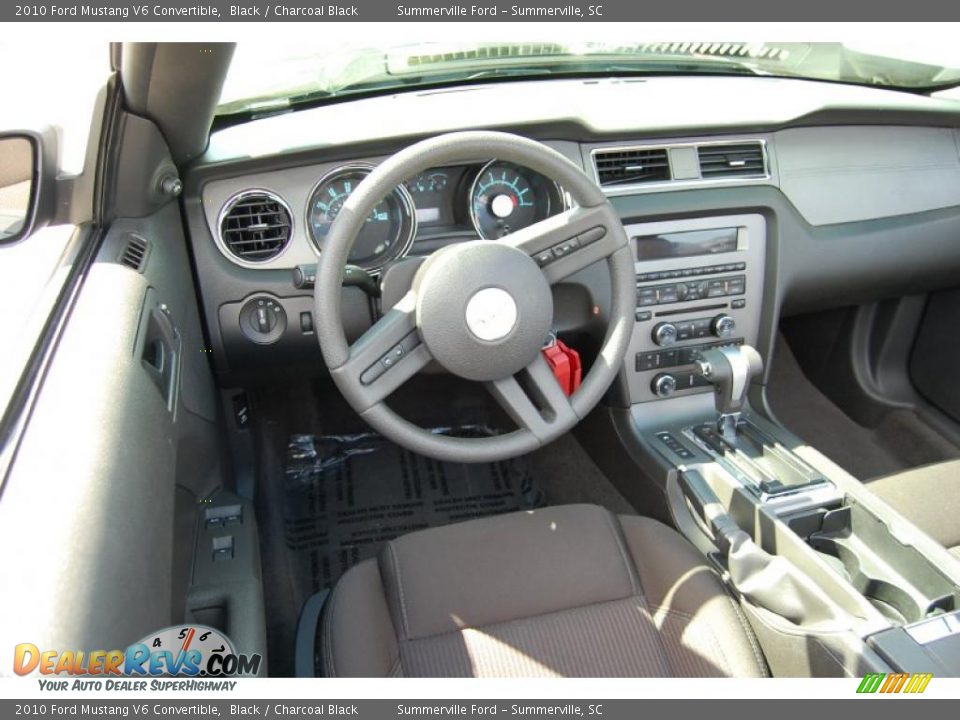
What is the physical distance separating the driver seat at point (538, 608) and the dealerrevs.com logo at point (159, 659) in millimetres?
174

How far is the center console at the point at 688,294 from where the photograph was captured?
2.14 meters

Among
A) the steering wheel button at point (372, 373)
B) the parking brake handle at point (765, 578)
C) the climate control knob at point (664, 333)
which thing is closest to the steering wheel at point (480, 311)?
the steering wheel button at point (372, 373)

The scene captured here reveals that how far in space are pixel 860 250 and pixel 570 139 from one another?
3.20ft

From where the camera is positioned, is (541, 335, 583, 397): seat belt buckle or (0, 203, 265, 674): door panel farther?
(541, 335, 583, 397): seat belt buckle

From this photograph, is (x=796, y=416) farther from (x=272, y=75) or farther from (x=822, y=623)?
(x=272, y=75)

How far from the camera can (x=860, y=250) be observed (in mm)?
2387

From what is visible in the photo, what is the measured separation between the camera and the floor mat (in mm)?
2348

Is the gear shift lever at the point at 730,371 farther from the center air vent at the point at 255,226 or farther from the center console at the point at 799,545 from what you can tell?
the center air vent at the point at 255,226

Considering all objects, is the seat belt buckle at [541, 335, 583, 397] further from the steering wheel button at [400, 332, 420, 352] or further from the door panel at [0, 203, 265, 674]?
the door panel at [0, 203, 265, 674]

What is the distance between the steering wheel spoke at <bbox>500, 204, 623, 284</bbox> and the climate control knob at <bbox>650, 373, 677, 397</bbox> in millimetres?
679

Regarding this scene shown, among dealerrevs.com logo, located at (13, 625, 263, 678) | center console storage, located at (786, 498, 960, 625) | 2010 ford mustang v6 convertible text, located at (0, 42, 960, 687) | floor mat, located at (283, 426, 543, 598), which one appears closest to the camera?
dealerrevs.com logo, located at (13, 625, 263, 678)

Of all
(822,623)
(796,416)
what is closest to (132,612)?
(822,623)

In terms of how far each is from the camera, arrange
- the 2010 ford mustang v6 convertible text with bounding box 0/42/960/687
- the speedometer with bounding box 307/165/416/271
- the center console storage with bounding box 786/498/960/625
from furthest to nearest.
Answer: the speedometer with bounding box 307/165/416/271 < the center console storage with bounding box 786/498/960/625 < the 2010 ford mustang v6 convertible text with bounding box 0/42/960/687

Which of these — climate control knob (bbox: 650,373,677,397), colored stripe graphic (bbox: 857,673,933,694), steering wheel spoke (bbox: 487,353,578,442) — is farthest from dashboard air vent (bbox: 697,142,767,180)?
colored stripe graphic (bbox: 857,673,933,694)
